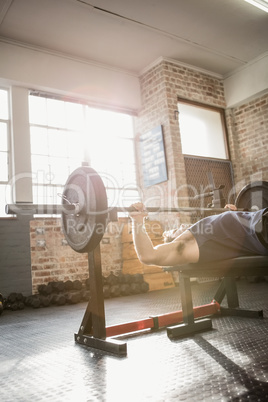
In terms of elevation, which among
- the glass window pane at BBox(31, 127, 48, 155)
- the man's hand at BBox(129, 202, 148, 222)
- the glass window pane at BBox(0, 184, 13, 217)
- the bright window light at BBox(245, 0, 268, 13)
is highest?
the bright window light at BBox(245, 0, 268, 13)

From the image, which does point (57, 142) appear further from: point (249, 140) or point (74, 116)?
point (249, 140)

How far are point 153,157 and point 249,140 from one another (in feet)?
5.16

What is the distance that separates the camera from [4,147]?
13.5 feet

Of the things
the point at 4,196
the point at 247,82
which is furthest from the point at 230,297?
the point at 247,82

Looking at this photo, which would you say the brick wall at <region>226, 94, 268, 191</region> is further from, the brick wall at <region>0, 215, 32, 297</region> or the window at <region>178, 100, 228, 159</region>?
the brick wall at <region>0, 215, 32, 297</region>

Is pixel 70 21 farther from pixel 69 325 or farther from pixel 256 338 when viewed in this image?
pixel 256 338

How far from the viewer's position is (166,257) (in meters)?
1.99

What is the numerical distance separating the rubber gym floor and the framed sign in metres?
2.54

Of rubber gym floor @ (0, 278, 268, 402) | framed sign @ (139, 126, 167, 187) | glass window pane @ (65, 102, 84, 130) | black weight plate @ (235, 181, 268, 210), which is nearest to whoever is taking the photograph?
rubber gym floor @ (0, 278, 268, 402)

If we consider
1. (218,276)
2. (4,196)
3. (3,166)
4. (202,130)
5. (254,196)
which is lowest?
(218,276)

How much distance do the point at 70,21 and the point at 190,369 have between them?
3.74 metres

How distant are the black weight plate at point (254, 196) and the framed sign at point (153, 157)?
1.93 meters

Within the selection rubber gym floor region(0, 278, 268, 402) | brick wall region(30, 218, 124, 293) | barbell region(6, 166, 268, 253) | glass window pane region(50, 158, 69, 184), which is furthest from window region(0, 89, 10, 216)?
barbell region(6, 166, 268, 253)

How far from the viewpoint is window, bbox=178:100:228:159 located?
508 centimetres
